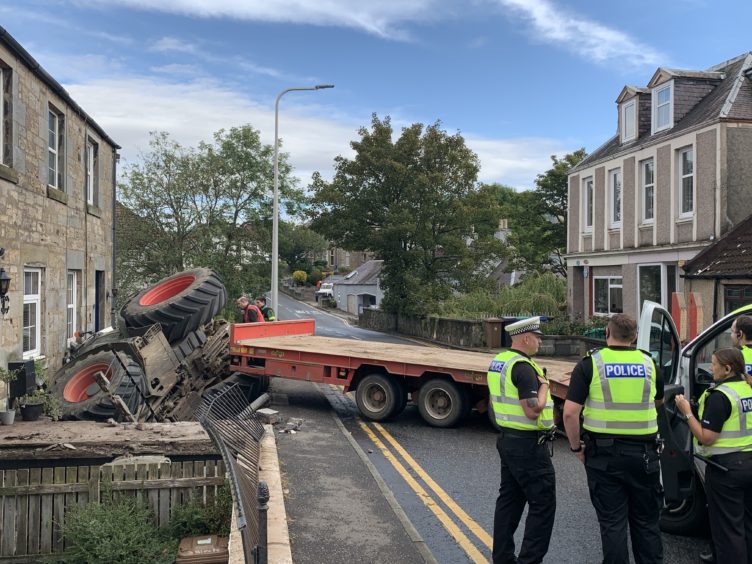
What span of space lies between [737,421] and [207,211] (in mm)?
28013

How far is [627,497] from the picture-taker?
4.37 m

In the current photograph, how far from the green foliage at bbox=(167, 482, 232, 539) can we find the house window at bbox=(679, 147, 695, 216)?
621 inches

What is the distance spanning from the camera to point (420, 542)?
5500mm

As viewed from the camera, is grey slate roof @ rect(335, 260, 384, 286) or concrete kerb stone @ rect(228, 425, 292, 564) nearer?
concrete kerb stone @ rect(228, 425, 292, 564)

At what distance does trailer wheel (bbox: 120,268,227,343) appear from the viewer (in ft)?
36.2

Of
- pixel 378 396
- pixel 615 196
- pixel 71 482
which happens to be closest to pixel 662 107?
pixel 615 196

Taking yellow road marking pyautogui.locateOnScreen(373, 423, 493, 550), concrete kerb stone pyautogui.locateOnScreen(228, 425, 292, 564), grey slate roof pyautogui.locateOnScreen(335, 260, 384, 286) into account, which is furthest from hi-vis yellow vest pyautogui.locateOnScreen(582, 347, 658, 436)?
grey slate roof pyautogui.locateOnScreen(335, 260, 384, 286)

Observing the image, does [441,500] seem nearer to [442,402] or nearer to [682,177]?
[442,402]

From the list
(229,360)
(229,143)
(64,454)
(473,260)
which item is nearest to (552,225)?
(473,260)

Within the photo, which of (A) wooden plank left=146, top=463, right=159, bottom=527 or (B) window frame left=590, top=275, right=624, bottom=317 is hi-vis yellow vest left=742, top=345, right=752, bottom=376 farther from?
(B) window frame left=590, top=275, right=624, bottom=317

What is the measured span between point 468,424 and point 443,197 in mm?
22080

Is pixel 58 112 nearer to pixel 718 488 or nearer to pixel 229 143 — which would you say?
pixel 718 488

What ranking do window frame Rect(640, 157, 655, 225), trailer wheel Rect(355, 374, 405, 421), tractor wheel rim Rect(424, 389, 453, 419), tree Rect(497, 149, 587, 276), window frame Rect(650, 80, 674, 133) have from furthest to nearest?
tree Rect(497, 149, 587, 276) → window frame Rect(640, 157, 655, 225) → window frame Rect(650, 80, 674, 133) → trailer wheel Rect(355, 374, 405, 421) → tractor wheel rim Rect(424, 389, 453, 419)

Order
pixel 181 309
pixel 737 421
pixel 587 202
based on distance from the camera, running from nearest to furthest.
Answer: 1. pixel 737 421
2. pixel 181 309
3. pixel 587 202
